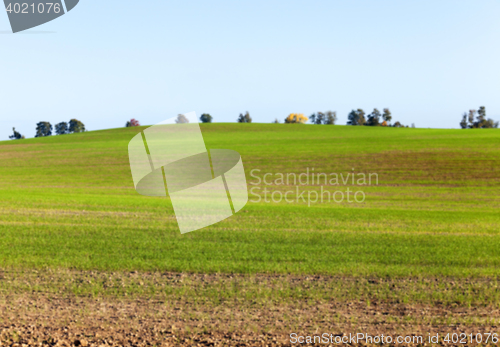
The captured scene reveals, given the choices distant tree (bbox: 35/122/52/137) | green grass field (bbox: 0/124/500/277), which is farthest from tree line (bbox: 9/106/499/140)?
green grass field (bbox: 0/124/500/277)

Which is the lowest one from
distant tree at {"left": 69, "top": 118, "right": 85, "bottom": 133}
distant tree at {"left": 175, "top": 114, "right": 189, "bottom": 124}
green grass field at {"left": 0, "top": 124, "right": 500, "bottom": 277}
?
green grass field at {"left": 0, "top": 124, "right": 500, "bottom": 277}

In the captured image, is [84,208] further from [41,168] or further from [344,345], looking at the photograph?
[41,168]

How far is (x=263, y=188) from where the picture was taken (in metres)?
31.2

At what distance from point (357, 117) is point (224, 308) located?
124 metres

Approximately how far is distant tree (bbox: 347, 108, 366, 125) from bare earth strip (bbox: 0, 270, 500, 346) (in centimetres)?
11998

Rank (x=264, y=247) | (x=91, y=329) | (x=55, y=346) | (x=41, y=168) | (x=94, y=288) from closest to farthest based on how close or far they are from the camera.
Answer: (x=55, y=346), (x=91, y=329), (x=94, y=288), (x=264, y=247), (x=41, y=168)

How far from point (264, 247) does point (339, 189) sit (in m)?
20.9

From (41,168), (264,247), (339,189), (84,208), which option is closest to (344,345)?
(264,247)

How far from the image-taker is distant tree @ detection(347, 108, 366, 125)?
124 m

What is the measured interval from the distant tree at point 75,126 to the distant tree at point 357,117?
257ft

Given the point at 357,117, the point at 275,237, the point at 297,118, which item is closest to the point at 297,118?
the point at 297,118

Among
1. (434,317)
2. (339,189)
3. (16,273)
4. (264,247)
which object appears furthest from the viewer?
(339,189)

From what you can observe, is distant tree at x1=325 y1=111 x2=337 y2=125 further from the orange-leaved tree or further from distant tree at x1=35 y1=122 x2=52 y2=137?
distant tree at x1=35 y1=122 x2=52 y2=137

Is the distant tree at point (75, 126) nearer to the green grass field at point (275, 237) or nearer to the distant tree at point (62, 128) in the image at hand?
the distant tree at point (62, 128)
